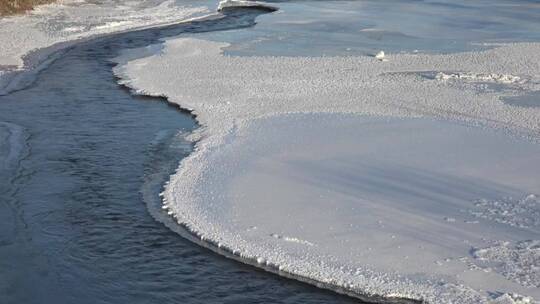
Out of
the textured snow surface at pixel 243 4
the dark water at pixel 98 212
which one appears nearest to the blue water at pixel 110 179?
the dark water at pixel 98 212

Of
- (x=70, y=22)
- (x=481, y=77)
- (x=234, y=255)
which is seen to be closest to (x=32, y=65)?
(x=70, y=22)

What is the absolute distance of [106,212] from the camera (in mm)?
8242

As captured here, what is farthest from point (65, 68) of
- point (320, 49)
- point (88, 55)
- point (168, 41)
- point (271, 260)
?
point (271, 260)

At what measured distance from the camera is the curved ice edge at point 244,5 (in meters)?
24.5

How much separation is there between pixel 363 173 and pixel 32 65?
29.7 feet

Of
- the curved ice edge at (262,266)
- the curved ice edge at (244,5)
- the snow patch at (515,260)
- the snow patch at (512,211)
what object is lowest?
the curved ice edge at (262,266)

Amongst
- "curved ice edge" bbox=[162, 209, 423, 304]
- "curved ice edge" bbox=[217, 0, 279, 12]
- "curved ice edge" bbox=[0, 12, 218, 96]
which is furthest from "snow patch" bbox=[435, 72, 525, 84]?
"curved ice edge" bbox=[217, 0, 279, 12]

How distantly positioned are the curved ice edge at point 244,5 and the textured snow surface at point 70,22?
31.1 inches

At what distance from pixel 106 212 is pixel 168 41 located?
401 inches

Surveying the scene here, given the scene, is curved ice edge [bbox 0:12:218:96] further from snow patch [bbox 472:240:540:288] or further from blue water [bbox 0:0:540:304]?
snow patch [bbox 472:240:540:288]

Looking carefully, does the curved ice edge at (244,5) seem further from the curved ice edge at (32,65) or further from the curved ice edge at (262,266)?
the curved ice edge at (262,266)

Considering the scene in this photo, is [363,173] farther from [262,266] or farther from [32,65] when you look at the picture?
[32,65]

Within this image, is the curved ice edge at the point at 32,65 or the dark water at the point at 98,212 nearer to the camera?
the dark water at the point at 98,212

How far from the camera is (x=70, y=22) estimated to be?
21.2 metres
